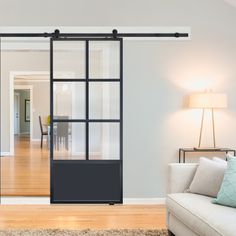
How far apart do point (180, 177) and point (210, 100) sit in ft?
5.51

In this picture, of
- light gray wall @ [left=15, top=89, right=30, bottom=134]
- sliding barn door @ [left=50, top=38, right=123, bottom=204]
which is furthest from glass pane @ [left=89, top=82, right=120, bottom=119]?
light gray wall @ [left=15, top=89, right=30, bottom=134]

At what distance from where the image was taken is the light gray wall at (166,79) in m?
5.23

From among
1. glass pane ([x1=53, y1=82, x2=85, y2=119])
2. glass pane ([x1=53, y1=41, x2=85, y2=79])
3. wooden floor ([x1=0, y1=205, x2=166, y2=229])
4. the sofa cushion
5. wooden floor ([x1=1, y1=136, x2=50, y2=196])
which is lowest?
wooden floor ([x1=0, y1=205, x2=166, y2=229])

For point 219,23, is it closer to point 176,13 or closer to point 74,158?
point 176,13

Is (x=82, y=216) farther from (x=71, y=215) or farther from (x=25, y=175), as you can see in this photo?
(x=25, y=175)

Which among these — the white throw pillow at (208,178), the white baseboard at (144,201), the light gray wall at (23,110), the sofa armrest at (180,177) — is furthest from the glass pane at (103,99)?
the light gray wall at (23,110)

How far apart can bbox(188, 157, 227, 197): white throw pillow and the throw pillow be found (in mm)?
187

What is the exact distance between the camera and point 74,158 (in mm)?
5121

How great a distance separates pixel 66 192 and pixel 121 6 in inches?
106

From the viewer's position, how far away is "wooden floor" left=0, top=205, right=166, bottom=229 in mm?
3873

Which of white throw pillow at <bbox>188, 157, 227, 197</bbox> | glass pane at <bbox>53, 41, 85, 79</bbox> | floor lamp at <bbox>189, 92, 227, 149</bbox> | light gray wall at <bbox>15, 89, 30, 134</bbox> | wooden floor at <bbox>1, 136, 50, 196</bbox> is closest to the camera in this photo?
white throw pillow at <bbox>188, 157, 227, 197</bbox>

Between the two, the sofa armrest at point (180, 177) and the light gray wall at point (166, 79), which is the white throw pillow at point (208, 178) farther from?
the light gray wall at point (166, 79)

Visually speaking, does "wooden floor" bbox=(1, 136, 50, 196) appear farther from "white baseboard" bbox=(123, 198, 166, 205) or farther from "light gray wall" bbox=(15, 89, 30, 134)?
"light gray wall" bbox=(15, 89, 30, 134)

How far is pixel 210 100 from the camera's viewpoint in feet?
16.0
